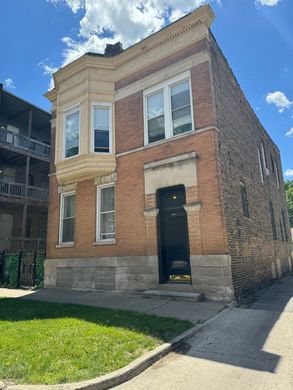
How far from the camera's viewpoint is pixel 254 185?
14.1 m

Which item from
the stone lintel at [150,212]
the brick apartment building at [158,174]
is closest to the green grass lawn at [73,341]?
the brick apartment building at [158,174]

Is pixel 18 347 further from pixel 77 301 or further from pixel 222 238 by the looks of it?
pixel 222 238

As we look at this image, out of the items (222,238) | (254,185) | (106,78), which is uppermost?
(106,78)

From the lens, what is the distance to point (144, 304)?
27.8 feet

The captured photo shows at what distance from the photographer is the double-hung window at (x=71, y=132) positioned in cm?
1342

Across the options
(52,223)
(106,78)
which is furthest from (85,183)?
(106,78)

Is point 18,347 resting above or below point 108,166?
below

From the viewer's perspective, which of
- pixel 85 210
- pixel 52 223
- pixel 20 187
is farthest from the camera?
pixel 20 187

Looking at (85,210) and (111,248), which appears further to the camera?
(85,210)

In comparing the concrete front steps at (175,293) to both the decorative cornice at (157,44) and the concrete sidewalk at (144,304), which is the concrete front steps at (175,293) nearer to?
the concrete sidewalk at (144,304)

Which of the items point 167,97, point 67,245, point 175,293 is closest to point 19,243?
point 67,245

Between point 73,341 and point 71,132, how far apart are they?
1040cm

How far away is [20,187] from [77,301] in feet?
48.4

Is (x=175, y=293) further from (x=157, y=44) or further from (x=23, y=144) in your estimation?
(x=23, y=144)
